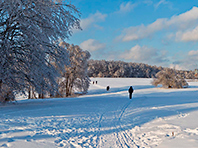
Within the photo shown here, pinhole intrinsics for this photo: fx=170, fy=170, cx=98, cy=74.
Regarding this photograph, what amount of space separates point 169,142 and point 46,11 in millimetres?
9323

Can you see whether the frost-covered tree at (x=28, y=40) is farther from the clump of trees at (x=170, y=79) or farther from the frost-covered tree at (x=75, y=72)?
the clump of trees at (x=170, y=79)

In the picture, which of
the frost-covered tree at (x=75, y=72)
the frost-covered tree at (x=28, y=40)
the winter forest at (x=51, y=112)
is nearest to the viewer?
the winter forest at (x=51, y=112)

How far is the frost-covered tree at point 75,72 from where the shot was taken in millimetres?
26952

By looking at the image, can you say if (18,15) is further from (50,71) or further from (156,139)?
(156,139)

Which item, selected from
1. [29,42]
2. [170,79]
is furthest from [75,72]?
[170,79]

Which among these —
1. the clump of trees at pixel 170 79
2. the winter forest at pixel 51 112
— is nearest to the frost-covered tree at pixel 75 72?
the winter forest at pixel 51 112

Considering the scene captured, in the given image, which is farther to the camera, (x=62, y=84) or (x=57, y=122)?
(x=62, y=84)

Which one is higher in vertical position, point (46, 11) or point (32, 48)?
point (46, 11)

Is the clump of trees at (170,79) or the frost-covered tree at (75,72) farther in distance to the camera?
the clump of trees at (170,79)

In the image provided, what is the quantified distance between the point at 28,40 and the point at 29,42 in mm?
138

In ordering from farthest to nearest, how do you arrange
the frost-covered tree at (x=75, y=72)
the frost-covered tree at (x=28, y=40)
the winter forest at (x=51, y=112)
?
1. the frost-covered tree at (x=75, y=72)
2. the frost-covered tree at (x=28, y=40)
3. the winter forest at (x=51, y=112)

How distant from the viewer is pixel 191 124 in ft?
24.1

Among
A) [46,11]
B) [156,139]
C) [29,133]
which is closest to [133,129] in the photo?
[156,139]

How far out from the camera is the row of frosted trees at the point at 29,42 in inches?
375
